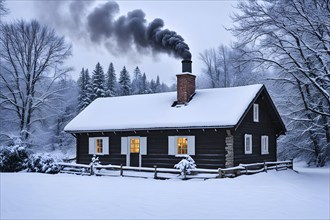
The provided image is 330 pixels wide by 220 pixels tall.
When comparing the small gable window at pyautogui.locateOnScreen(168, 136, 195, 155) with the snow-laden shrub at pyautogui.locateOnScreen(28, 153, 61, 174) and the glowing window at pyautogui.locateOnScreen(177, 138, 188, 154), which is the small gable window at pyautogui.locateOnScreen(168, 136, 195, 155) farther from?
the snow-laden shrub at pyautogui.locateOnScreen(28, 153, 61, 174)

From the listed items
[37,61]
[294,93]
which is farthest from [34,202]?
[294,93]

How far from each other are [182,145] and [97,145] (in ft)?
22.8

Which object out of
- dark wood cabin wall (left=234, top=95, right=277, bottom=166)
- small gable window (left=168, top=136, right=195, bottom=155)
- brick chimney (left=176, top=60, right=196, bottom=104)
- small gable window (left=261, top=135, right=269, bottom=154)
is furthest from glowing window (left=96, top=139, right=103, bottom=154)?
small gable window (left=261, top=135, right=269, bottom=154)

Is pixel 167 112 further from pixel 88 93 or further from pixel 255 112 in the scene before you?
pixel 88 93

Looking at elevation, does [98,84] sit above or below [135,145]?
above

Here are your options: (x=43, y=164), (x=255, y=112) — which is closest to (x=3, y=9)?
(x=43, y=164)

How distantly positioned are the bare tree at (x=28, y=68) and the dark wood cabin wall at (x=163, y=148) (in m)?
9.93

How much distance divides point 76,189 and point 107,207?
468 centimetres

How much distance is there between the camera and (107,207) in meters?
12.9

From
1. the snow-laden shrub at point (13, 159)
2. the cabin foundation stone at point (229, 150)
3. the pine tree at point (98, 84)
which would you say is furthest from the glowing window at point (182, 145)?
the pine tree at point (98, 84)

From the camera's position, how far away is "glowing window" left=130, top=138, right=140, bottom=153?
24969 millimetres

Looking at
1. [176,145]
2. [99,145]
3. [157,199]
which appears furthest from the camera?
[99,145]

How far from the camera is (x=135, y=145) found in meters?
25.1

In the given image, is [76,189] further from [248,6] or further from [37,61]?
[37,61]
